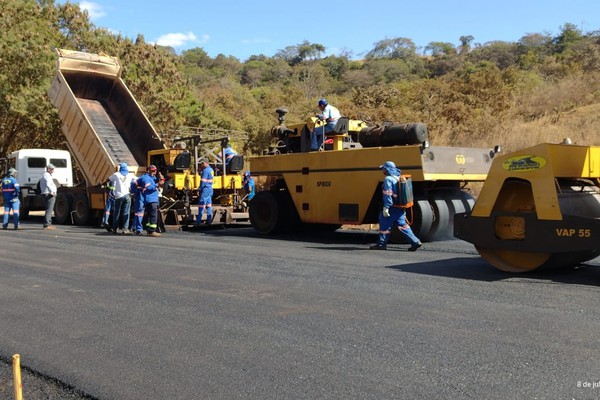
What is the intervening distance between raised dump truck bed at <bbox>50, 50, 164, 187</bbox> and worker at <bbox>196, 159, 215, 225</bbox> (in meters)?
2.67

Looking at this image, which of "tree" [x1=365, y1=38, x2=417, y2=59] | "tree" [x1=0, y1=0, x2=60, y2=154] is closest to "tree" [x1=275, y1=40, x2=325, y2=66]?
"tree" [x1=365, y1=38, x2=417, y2=59]

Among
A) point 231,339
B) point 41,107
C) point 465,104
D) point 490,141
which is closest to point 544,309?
point 231,339

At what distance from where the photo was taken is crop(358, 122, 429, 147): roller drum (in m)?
10.8

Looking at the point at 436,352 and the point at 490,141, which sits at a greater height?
the point at 490,141

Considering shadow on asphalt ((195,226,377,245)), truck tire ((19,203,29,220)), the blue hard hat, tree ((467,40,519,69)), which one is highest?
tree ((467,40,519,69))

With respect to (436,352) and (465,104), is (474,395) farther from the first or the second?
(465,104)

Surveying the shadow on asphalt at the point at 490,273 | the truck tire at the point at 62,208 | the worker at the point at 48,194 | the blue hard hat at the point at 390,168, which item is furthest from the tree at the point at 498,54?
the shadow on asphalt at the point at 490,273

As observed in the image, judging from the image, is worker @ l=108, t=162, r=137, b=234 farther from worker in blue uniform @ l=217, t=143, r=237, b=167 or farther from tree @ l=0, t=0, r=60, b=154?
tree @ l=0, t=0, r=60, b=154

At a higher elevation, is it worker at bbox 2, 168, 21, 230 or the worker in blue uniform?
the worker in blue uniform

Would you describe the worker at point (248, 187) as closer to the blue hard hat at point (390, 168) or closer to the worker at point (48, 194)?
the worker at point (48, 194)

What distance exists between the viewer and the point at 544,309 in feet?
18.4

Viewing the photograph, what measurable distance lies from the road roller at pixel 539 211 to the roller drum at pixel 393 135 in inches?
129

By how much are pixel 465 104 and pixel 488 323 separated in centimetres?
1881

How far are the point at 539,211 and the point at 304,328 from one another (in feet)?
10.8
